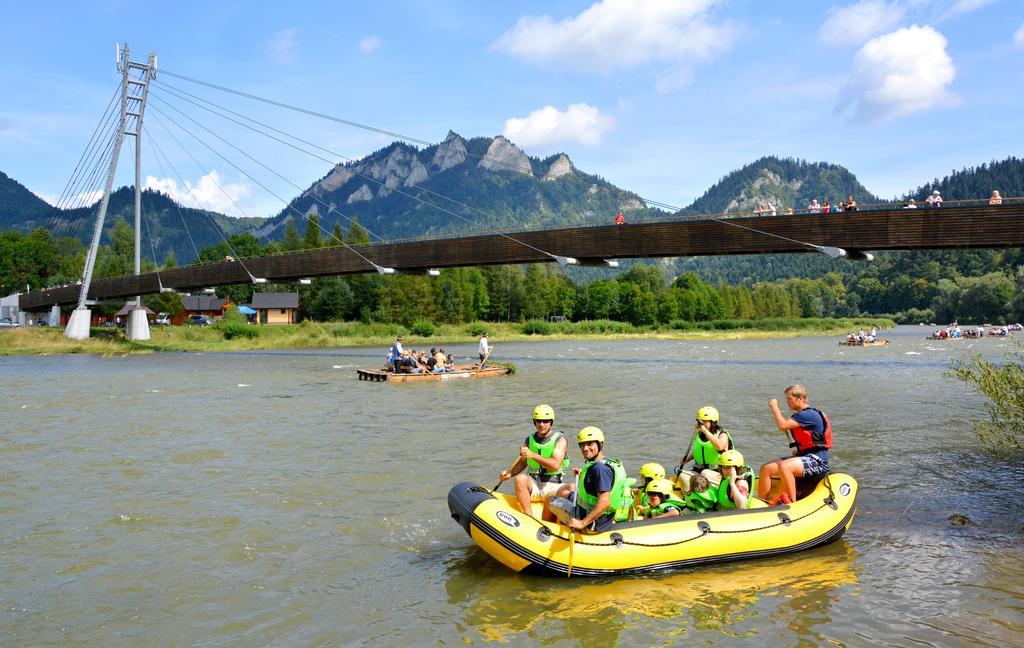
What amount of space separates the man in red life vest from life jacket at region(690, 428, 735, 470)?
1.97ft

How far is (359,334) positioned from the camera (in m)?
69.2

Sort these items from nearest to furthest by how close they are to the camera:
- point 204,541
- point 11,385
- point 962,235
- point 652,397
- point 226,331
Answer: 1. point 204,541
2. point 652,397
3. point 11,385
4. point 962,235
5. point 226,331

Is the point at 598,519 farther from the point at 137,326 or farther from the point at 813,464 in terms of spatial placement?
the point at 137,326

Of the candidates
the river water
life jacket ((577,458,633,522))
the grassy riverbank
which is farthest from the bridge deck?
life jacket ((577,458,633,522))

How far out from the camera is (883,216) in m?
32.8

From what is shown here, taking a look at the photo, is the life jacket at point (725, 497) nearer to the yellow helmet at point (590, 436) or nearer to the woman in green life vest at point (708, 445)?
the woman in green life vest at point (708, 445)

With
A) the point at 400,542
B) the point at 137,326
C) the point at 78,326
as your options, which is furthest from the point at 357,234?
the point at 400,542

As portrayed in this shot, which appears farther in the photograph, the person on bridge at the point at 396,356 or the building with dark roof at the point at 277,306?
the building with dark roof at the point at 277,306

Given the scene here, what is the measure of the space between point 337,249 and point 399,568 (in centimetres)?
4577

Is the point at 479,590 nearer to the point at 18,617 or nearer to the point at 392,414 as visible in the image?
the point at 18,617

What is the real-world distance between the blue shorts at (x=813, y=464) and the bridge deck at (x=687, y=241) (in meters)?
26.7

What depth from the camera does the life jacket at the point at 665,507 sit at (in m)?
8.55

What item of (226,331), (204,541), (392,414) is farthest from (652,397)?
(226,331)

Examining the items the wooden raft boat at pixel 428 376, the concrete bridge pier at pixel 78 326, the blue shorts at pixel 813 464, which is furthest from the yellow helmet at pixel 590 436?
the concrete bridge pier at pixel 78 326
